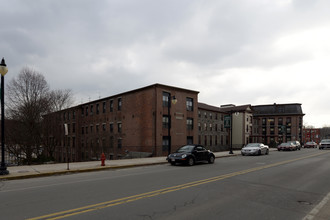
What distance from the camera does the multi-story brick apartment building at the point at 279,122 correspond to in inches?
2997

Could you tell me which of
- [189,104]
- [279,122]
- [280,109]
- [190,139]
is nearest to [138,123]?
[189,104]

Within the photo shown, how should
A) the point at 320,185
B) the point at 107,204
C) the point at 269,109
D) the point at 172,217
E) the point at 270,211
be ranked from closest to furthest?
the point at 172,217
the point at 270,211
the point at 107,204
the point at 320,185
the point at 269,109

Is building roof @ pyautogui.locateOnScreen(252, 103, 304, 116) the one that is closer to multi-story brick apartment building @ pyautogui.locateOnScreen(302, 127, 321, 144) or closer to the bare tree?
Result: multi-story brick apartment building @ pyautogui.locateOnScreen(302, 127, 321, 144)

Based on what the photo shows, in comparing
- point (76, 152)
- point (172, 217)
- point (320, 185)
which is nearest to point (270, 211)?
point (172, 217)

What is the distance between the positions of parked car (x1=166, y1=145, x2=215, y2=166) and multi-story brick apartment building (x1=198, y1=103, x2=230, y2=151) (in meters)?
29.7

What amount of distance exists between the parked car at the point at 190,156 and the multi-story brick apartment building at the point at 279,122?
6371cm

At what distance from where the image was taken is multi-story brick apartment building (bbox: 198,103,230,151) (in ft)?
153

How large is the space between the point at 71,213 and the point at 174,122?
26.6m

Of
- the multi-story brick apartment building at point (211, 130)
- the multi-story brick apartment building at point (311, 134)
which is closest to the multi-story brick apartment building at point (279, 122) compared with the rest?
the multi-story brick apartment building at point (211, 130)

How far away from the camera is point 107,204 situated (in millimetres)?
6012

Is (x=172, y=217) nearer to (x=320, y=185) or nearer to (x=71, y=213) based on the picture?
(x=71, y=213)

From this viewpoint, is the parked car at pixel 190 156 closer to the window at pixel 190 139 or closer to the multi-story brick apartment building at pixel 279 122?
the window at pixel 190 139

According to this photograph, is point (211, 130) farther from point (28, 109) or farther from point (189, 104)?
point (28, 109)

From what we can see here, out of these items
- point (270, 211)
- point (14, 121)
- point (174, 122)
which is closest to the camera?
point (270, 211)
